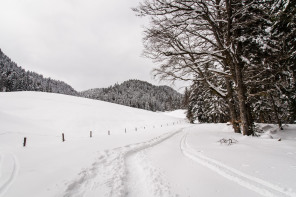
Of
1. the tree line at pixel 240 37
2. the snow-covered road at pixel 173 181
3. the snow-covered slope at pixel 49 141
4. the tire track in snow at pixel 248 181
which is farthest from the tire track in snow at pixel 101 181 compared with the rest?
the tree line at pixel 240 37

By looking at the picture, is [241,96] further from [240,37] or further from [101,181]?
[101,181]

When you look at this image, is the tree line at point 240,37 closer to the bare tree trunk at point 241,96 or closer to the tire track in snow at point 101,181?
the bare tree trunk at point 241,96

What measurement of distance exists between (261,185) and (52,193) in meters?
4.72

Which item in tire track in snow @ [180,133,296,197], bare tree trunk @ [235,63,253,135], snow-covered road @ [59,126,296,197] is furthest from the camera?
bare tree trunk @ [235,63,253,135]

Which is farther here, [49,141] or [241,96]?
[49,141]

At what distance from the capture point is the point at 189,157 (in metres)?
5.96

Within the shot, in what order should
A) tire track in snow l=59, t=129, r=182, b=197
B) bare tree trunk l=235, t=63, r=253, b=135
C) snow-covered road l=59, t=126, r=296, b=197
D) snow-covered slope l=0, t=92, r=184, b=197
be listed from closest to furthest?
snow-covered road l=59, t=126, r=296, b=197, tire track in snow l=59, t=129, r=182, b=197, snow-covered slope l=0, t=92, r=184, b=197, bare tree trunk l=235, t=63, r=253, b=135

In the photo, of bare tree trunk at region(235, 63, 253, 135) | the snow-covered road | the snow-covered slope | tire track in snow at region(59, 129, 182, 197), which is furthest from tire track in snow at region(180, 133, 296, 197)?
bare tree trunk at region(235, 63, 253, 135)

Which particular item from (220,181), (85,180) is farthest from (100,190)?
(220,181)

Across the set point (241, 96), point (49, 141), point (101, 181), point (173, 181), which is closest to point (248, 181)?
point (173, 181)

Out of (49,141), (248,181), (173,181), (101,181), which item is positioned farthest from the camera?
(49,141)

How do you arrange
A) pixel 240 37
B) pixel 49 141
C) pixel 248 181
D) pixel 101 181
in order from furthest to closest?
1. pixel 49 141
2. pixel 240 37
3. pixel 101 181
4. pixel 248 181

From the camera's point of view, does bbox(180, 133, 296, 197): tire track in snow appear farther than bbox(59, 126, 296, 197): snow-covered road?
No

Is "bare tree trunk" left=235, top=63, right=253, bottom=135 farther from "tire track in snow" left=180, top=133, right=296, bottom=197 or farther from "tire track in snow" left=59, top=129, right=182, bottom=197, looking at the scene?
"tire track in snow" left=59, top=129, right=182, bottom=197
